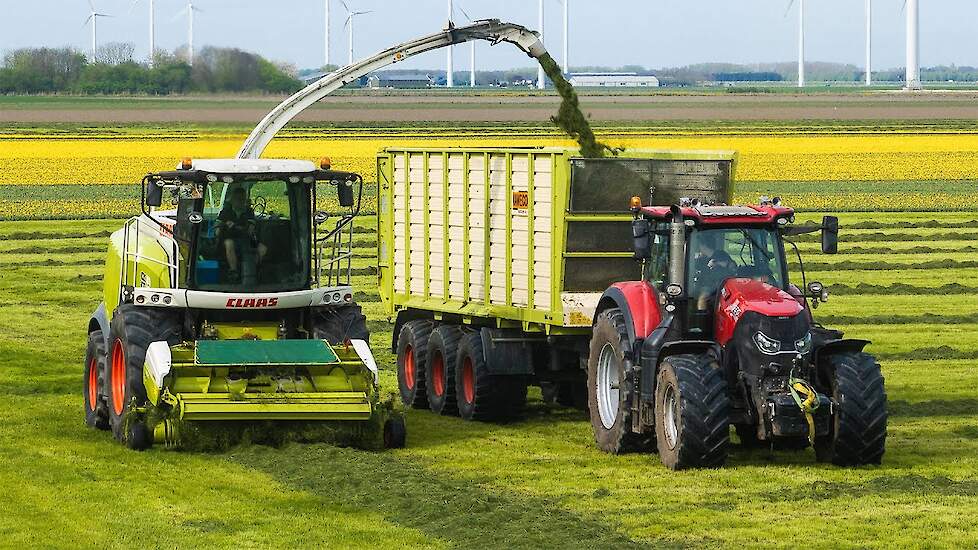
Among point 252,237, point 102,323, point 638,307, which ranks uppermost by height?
point 252,237

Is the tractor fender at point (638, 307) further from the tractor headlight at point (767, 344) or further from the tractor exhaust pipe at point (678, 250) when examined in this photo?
the tractor headlight at point (767, 344)

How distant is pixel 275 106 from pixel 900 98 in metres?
125

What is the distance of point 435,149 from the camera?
20234mm

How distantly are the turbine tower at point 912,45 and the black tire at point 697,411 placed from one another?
11038cm

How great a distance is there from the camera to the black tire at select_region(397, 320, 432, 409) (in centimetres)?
2039

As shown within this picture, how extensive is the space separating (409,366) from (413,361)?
27 cm

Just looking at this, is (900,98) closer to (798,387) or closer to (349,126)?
(349,126)

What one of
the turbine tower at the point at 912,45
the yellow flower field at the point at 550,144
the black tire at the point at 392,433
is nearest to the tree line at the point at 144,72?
the black tire at the point at 392,433

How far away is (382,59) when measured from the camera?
2314cm

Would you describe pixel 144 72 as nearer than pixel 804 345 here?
No

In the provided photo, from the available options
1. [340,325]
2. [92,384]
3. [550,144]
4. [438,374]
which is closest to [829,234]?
[340,325]

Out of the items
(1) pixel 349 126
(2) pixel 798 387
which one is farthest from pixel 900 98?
(2) pixel 798 387

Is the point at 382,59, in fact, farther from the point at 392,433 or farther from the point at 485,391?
the point at 392,433

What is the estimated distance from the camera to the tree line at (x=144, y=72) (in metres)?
21.9
